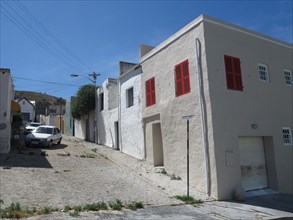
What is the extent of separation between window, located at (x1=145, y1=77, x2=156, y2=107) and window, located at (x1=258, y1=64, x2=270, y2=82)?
563 cm

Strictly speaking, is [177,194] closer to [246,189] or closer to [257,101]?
[246,189]

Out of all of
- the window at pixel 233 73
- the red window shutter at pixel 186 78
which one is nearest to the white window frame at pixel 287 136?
the window at pixel 233 73

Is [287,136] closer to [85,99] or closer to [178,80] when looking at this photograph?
[178,80]

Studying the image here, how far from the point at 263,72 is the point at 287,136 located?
11.6ft

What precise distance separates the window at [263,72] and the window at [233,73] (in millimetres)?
1807

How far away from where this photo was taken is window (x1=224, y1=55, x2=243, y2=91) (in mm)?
13172

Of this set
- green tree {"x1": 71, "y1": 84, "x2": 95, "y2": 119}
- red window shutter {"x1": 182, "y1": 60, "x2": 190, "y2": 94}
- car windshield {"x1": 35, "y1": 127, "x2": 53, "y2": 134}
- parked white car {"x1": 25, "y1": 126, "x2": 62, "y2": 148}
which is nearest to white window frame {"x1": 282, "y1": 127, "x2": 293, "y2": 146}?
red window shutter {"x1": 182, "y1": 60, "x2": 190, "y2": 94}

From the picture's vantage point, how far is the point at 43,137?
2109 cm

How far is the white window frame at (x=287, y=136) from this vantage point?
14.9 metres

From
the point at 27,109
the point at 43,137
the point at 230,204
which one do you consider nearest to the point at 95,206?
the point at 230,204

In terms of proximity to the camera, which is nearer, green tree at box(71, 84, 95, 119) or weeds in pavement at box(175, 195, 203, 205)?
weeds in pavement at box(175, 195, 203, 205)

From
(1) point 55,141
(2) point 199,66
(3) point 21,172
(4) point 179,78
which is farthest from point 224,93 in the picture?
(1) point 55,141

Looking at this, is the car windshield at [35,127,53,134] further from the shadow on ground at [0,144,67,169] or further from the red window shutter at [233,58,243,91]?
the red window shutter at [233,58,243,91]

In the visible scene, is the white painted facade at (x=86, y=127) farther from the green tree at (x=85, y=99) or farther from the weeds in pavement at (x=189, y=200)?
the weeds in pavement at (x=189, y=200)
